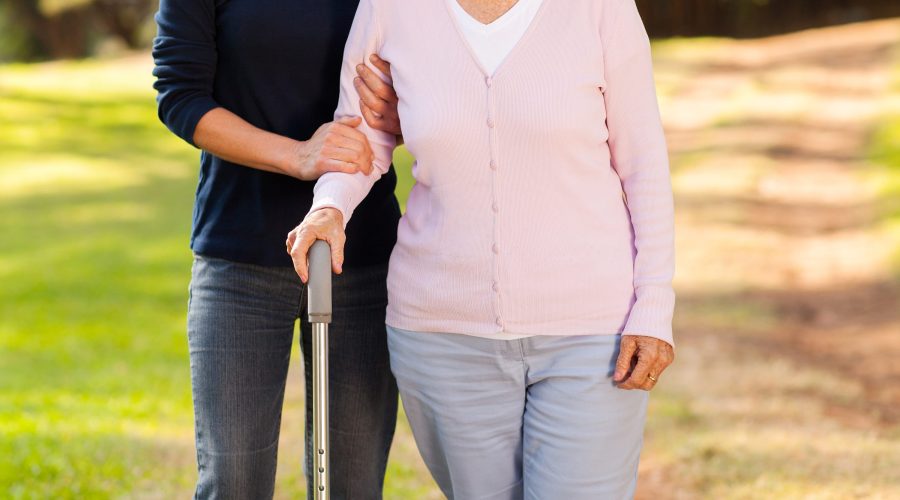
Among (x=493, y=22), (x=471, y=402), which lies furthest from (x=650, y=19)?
(x=471, y=402)

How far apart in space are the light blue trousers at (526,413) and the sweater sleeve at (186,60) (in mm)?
688

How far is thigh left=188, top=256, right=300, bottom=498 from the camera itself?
283 centimetres

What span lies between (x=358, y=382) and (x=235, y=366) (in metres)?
0.34

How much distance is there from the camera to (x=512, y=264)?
250 centimetres

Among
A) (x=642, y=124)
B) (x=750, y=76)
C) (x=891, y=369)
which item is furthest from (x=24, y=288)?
(x=750, y=76)

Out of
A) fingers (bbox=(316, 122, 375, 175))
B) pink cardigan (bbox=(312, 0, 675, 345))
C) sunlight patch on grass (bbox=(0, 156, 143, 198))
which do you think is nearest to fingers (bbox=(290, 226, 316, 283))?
pink cardigan (bbox=(312, 0, 675, 345))

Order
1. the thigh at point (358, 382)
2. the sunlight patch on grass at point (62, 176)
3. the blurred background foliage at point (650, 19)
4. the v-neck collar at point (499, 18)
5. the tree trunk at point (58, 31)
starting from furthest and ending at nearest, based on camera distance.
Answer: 1. the tree trunk at point (58, 31)
2. the blurred background foliage at point (650, 19)
3. the sunlight patch on grass at point (62, 176)
4. the thigh at point (358, 382)
5. the v-neck collar at point (499, 18)

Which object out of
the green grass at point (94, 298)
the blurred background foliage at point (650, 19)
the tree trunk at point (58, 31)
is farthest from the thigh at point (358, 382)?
the tree trunk at point (58, 31)

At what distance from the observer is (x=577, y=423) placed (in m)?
2.46

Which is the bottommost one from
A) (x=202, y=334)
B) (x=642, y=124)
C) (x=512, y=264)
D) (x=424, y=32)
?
(x=202, y=334)

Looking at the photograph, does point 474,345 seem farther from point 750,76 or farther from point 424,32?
point 750,76

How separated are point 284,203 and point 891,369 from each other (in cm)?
541

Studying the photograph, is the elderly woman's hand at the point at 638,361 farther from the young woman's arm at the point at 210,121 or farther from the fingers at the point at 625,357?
the young woman's arm at the point at 210,121

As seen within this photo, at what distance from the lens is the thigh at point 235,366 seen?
111 inches
